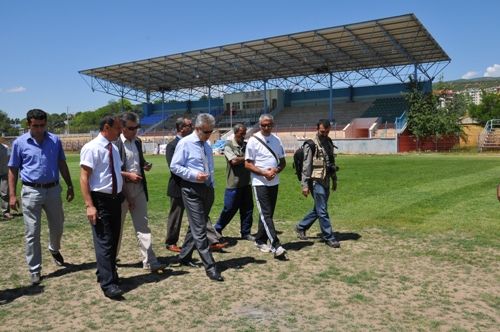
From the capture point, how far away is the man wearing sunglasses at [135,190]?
570cm

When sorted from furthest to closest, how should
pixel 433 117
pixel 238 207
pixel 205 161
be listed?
pixel 433 117 → pixel 238 207 → pixel 205 161

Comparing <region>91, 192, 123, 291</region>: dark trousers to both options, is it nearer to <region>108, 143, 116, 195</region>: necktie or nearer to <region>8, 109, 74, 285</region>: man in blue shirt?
<region>108, 143, 116, 195</region>: necktie

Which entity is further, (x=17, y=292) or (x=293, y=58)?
(x=293, y=58)

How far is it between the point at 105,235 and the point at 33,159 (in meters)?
1.41

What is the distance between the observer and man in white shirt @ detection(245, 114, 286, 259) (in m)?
6.38

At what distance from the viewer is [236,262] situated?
6152 millimetres

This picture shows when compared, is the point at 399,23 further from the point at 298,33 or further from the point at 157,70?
the point at 157,70

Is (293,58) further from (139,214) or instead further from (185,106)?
(139,214)

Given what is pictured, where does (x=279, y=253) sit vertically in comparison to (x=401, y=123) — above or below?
below

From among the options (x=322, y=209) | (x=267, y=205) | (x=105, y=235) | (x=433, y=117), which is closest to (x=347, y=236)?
(x=322, y=209)

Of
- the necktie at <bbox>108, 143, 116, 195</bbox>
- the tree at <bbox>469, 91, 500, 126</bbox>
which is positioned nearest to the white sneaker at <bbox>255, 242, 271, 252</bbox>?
the necktie at <bbox>108, 143, 116, 195</bbox>

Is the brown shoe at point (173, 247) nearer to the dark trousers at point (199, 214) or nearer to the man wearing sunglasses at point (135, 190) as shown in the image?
the man wearing sunglasses at point (135, 190)

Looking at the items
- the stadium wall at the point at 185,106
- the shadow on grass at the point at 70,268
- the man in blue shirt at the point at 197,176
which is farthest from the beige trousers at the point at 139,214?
the stadium wall at the point at 185,106

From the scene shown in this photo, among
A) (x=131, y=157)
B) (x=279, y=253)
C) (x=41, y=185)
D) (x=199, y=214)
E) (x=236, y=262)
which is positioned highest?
(x=131, y=157)
